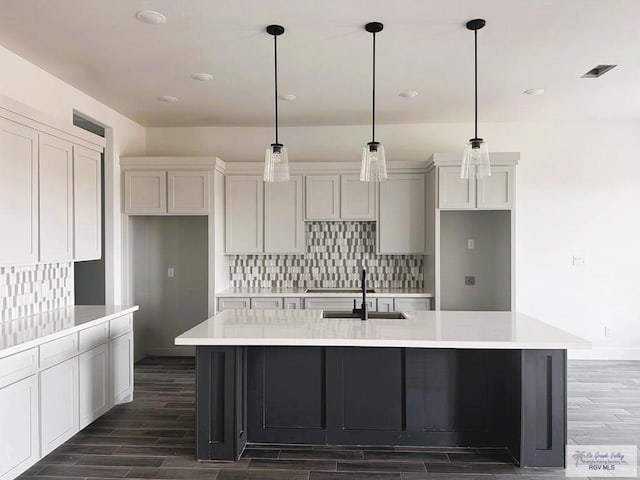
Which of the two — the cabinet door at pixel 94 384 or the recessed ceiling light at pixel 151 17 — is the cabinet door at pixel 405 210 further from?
the cabinet door at pixel 94 384

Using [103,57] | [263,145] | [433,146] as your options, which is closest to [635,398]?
[433,146]

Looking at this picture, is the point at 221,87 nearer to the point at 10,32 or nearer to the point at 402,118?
the point at 10,32

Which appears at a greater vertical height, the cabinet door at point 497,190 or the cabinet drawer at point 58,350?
the cabinet door at point 497,190

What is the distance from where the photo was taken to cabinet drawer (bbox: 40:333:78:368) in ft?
9.46

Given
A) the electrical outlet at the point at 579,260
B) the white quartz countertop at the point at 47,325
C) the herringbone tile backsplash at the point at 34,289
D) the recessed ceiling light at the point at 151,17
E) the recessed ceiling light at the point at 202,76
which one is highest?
the recessed ceiling light at the point at 202,76

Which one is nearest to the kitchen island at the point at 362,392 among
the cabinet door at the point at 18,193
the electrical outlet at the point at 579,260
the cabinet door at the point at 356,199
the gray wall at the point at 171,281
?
the cabinet door at the point at 18,193

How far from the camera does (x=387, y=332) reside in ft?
9.75

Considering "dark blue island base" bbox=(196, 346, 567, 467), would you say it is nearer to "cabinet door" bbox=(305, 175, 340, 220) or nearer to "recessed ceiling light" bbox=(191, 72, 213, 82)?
"recessed ceiling light" bbox=(191, 72, 213, 82)

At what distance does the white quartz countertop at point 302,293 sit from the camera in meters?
5.14

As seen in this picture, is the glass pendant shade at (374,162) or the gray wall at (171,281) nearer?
the glass pendant shade at (374,162)

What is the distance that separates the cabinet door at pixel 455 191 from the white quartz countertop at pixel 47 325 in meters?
3.31

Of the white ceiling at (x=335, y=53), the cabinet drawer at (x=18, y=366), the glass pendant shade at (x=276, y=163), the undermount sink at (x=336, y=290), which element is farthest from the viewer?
the undermount sink at (x=336, y=290)

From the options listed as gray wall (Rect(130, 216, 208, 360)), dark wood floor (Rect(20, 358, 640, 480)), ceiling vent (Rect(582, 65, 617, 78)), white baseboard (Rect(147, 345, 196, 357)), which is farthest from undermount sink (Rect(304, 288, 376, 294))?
ceiling vent (Rect(582, 65, 617, 78))

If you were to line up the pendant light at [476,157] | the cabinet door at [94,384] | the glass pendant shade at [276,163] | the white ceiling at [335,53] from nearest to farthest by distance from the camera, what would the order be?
the white ceiling at [335,53] → the pendant light at [476,157] → the glass pendant shade at [276,163] → the cabinet door at [94,384]
